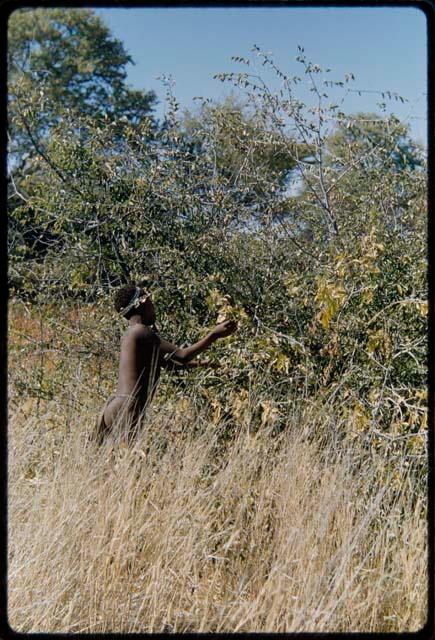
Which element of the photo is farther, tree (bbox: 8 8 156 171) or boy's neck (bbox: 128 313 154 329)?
tree (bbox: 8 8 156 171)

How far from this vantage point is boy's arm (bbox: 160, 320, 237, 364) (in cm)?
390

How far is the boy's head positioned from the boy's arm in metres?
0.20

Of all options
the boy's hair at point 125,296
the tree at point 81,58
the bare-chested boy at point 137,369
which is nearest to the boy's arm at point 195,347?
the bare-chested boy at point 137,369

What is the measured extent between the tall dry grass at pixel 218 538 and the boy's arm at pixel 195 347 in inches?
17.2

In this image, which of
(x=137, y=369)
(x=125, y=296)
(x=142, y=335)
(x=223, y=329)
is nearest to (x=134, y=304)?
(x=125, y=296)

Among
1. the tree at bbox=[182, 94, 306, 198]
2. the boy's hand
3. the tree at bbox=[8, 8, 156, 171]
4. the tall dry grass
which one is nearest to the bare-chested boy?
the boy's hand

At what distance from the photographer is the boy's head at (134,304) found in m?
4.11

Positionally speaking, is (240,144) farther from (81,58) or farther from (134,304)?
(81,58)

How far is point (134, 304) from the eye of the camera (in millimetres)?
4102

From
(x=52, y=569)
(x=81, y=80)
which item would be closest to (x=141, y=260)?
(x=52, y=569)

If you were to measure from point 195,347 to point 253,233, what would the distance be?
150cm

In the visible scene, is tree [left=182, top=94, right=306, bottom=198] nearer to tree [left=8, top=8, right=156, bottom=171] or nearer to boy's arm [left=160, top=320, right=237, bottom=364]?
boy's arm [left=160, top=320, right=237, bottom=364]

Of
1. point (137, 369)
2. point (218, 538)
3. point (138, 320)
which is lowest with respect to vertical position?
point (218, 538)
